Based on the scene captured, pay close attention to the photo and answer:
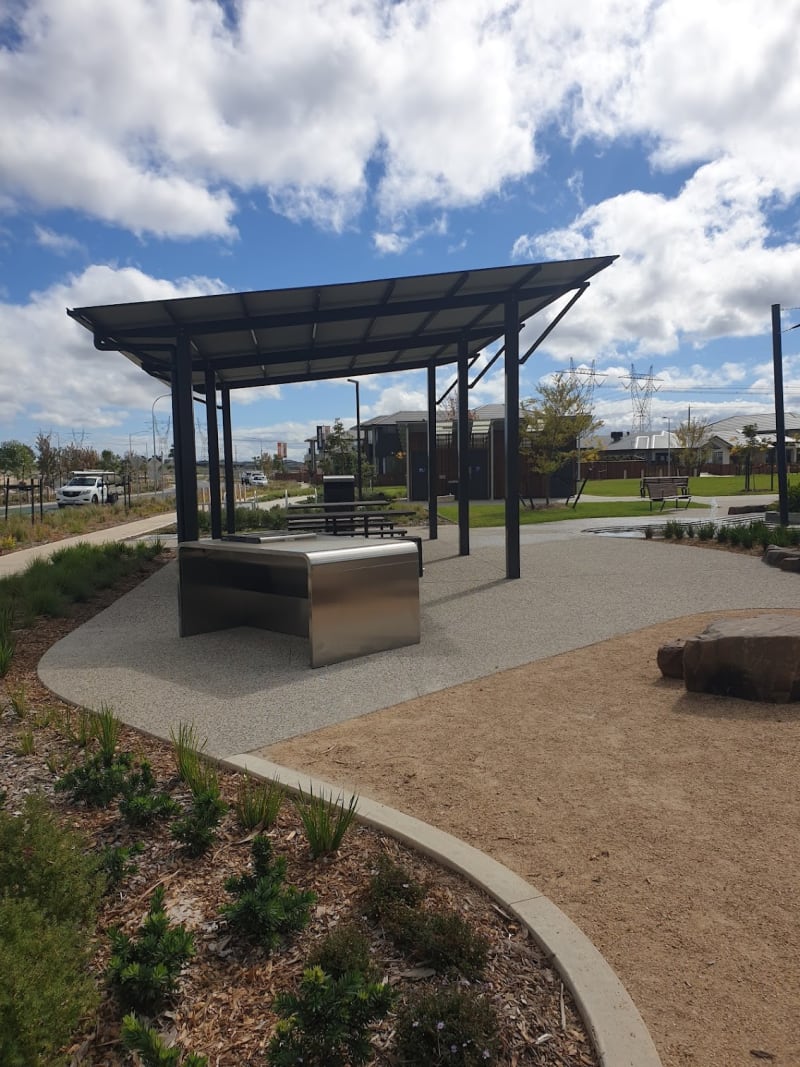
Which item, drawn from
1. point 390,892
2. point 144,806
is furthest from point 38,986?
point 144,806

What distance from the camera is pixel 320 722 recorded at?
4895mm

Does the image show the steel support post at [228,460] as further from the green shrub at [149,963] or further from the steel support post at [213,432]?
the green shrub at [149,963]

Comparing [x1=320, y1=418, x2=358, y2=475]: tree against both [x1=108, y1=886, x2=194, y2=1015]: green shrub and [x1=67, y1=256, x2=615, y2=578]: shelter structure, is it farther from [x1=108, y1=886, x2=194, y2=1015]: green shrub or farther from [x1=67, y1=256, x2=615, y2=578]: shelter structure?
[x1=108, y1=886, x2=194, y2=1015]: green shrub

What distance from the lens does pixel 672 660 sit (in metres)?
5.65

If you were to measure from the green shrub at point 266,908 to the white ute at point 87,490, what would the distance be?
38865 mm

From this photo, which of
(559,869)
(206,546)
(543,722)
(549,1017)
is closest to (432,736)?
(543,722)

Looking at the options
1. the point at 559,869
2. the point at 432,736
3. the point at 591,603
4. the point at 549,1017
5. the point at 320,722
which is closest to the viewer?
the point at 549,1017

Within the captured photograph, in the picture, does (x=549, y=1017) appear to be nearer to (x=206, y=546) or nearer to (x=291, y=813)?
(x=291, y=813)

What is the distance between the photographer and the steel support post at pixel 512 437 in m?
10.6

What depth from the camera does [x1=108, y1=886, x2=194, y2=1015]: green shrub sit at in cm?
219

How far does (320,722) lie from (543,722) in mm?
1439

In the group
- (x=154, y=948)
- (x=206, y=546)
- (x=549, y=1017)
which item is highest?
(x=206, y=546)

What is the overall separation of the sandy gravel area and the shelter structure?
18.0 ft

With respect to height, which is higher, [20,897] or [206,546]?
[206,546]
